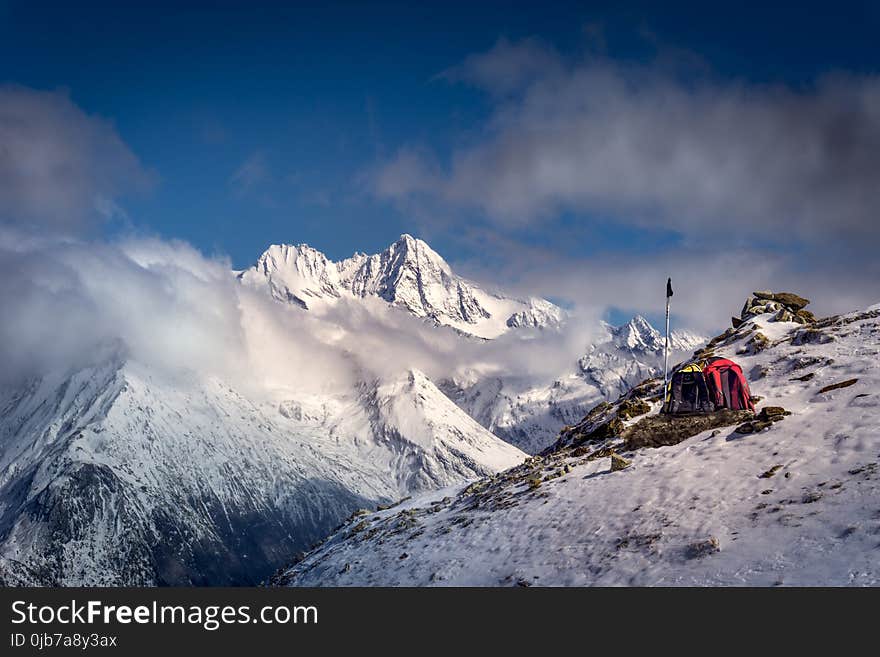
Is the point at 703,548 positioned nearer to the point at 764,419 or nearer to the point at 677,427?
the point at 764,419

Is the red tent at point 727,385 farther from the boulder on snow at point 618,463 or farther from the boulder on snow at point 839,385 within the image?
the boulder on snow at point 618,463

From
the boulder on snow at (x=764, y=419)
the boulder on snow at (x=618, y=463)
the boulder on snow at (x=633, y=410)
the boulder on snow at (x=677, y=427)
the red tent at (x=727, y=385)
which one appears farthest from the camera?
the boulder on snow at (x=633, y=410)

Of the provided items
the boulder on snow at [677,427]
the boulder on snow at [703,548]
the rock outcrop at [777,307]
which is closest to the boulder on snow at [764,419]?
the boulder on snow at [677,427]

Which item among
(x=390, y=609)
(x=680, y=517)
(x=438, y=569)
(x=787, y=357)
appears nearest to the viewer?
(x=390, y=609)

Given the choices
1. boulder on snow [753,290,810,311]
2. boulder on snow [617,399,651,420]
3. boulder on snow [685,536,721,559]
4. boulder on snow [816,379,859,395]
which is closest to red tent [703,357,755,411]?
boulder on snow [816,379,859,395]

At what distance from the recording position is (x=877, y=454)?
33062 millimetres

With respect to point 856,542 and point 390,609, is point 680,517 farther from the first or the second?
point 390,609

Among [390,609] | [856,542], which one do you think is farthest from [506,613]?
[856,542]

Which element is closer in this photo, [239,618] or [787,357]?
[239,618]

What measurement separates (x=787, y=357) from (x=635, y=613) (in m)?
36.1

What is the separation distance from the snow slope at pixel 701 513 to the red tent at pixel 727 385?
151 centimetres

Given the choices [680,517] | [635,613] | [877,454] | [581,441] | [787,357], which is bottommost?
[635,613]

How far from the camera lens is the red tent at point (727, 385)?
47.5 meters

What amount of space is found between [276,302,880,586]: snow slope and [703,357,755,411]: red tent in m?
1.51
